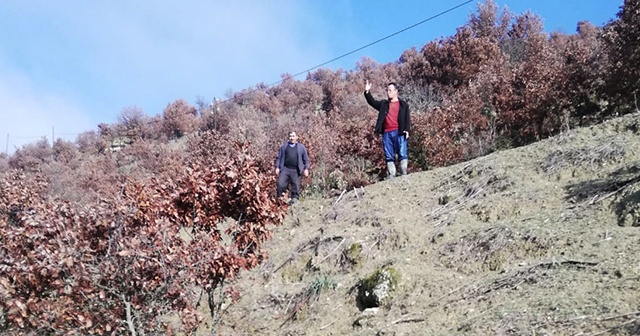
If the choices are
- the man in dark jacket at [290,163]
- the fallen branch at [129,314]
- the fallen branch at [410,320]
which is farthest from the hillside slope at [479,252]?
the fallen branch at [129,314]

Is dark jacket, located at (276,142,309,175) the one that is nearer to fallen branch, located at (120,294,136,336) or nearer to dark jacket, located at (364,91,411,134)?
dark jacket, located at (364,91,411,134)

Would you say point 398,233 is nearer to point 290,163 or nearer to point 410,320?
point 410,320

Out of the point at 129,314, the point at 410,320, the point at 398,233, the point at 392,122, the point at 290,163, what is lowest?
the point at 410,320

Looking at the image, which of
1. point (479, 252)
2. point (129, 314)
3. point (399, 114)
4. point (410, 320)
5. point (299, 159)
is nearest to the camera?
point (129, 314)

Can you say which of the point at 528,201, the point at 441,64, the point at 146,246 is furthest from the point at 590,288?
the point at 441,64

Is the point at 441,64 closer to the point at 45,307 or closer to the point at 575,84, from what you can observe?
the point at 575,84

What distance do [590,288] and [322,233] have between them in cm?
430

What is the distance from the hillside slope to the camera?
4.39 m

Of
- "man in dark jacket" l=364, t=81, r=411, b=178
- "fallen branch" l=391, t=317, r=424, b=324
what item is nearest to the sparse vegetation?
"fallen branch" l=391, t=317, r=424, b=324

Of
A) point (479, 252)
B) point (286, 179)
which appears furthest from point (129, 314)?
point (286, 179)

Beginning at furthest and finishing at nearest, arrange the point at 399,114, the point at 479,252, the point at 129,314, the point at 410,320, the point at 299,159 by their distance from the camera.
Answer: the point at 299,159
the point at 399,114
the point at 479,252
the point at 410,320
the point at 129,314

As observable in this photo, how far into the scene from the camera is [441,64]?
74.6 feet

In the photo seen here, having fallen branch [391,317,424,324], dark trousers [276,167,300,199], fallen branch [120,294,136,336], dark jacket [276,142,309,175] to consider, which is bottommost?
fallen branch [391,317,424,324]

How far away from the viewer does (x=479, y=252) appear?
583cm
